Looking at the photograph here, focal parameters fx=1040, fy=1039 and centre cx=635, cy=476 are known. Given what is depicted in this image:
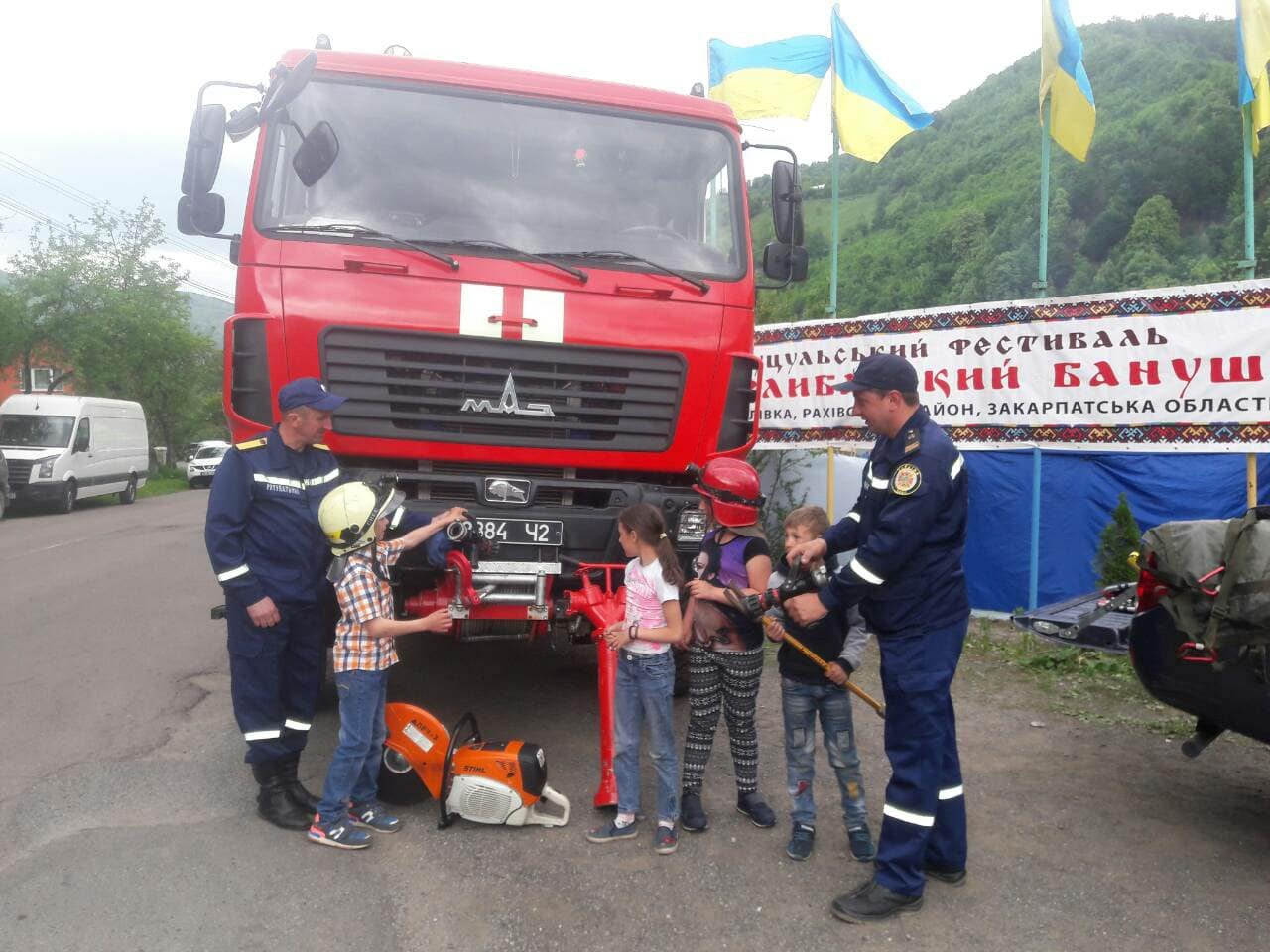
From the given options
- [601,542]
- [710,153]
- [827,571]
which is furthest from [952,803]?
[710,153]

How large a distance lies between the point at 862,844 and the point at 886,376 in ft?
5.53

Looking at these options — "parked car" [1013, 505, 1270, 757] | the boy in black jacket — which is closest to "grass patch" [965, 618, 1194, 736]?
"parked car" [1013, 505, 1270, 757]

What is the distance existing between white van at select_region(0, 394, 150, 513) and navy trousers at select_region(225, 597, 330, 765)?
1778 cm

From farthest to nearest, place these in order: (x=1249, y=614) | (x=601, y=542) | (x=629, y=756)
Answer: (x=601, y=542), (x=629, y=756), (x=1249, y=614)

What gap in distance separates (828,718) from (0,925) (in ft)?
9.13

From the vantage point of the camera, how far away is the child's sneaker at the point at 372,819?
405cm

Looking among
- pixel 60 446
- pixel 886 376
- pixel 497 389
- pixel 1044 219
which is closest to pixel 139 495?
pixel 60 446

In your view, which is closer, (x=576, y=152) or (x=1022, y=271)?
(x=576, y=152)

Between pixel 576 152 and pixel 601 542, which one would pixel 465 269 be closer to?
pixel 576 152

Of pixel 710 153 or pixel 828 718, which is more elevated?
pixel 710 153

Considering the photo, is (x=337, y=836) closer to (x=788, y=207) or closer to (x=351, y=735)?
(x=351, y=735)

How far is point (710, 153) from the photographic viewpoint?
17.8 ft

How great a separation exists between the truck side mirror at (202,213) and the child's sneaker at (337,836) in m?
2.96

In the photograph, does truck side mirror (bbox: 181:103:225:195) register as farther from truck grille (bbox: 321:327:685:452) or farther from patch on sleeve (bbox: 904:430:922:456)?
patch on sleeve (bbox: 904:430:922:456)
